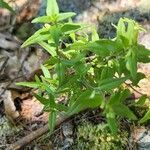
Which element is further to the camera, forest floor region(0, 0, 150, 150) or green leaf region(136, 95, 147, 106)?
forest floor region(0, 0, 150, 150)

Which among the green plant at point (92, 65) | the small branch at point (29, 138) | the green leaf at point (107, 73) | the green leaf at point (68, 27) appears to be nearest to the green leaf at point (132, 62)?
the green plant at point (92, 65)

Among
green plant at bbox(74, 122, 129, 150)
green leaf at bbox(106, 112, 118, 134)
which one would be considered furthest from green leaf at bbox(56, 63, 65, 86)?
green plant at bbox(74, 122, 129, 150)

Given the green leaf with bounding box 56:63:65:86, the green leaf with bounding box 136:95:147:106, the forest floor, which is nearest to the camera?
the green leaf with bounding box 56:63:65:86

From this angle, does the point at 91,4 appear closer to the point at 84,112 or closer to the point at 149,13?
the point at 149,13

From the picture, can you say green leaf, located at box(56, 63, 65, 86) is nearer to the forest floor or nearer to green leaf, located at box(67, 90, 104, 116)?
green leaf, located at box(67, 90, 104, 116)

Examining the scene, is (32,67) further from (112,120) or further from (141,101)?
(112,120)

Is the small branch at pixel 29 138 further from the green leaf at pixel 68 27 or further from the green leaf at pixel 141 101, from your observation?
the green leaf at pixel 68 27

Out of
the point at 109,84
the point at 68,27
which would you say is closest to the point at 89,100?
the point at 109,84
